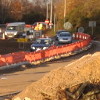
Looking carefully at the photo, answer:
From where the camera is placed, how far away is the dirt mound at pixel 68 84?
14.1 meters

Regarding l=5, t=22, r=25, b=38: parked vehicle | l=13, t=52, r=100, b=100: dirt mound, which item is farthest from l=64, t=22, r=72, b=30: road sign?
l=13, t=52, r=100, b=100: dirt mound

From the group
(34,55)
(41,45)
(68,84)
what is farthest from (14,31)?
(68,84)

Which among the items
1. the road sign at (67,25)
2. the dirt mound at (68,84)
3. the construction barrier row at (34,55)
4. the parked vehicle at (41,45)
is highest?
the dirt mound at (68,84)

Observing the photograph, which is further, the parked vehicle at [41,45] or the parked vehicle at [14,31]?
the parked vehicle at [14,31]

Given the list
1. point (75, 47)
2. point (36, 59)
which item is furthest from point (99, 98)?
point (75, 47)

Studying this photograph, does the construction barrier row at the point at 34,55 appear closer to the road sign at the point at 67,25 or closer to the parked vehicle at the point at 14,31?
the parked vehicle at the point at 14,31

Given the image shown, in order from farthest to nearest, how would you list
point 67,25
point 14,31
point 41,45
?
point 67,25, point 14,31, point 41,45

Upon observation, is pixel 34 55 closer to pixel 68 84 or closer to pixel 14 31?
pixel 68 84

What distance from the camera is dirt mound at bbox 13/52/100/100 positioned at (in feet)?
46.3

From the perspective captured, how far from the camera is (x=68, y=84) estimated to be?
14594mm

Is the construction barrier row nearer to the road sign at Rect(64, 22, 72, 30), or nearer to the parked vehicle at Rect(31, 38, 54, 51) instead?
the parked vehicle at Rect(31, 38, 54, 51)

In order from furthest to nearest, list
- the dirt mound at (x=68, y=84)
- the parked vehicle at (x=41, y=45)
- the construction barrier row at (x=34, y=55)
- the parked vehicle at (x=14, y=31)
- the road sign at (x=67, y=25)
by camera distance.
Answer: the road sign at (x=67, y=25)
the parked vehicle at (x=14, y=31)
the parked vehicle at (x=41, y=45)
the construction barrier row at (x=34, y=55)
the dirt mound at (x=68, y=84)

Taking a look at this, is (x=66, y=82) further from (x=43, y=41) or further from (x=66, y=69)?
(x=43, y=41)

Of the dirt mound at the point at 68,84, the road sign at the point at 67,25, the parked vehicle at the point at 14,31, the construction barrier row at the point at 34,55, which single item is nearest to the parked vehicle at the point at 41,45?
the construction barrier row at the point at 34,55
